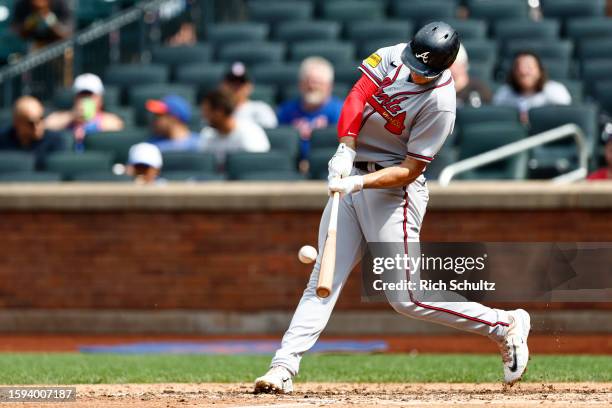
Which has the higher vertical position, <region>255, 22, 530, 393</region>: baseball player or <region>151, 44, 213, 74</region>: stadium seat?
<region>151, 44, 213, 74</region>: stadium seat

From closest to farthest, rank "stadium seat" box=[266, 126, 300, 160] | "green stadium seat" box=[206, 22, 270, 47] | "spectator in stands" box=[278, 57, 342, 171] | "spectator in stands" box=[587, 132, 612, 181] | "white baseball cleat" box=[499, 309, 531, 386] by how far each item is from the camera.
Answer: "white baseball cleat" box=[499, 309, 531, 386] → "spectator in stands" box=[587, 132, 612, 181] → "spectator in stands" box=[278, 57, 342, 171] → "stadium seat" box=[266, 126, 300, 160] → "green stadium seat" box=[206, 22, 270, 47]

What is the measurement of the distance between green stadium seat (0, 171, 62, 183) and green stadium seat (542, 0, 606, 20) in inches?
233

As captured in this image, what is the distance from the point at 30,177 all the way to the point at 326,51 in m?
3.49

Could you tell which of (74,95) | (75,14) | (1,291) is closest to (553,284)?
(1,291)

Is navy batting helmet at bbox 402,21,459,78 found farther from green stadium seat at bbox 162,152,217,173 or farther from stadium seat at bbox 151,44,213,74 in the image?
stadium seat at bbox 151,44,213,74

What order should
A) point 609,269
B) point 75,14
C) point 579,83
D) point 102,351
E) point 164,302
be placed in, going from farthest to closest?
1. point 75,14
2. point 579,83
3. point 164,302
4. point 102,351
5. point 609,269

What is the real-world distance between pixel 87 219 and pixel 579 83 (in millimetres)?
4989

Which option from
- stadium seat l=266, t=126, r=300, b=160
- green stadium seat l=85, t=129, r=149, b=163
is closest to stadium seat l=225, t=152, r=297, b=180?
stadium seat l=266, t=126, r=300, b=160

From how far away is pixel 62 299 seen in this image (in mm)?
11867

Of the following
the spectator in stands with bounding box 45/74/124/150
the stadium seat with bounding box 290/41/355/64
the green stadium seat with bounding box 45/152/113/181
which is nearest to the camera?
the green stadium seat with bounding box 45/152/113/181

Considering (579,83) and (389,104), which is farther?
(579,83)

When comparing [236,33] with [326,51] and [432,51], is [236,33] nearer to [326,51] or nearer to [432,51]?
[326,51]

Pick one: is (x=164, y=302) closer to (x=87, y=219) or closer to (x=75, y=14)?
(x=87, y=219)

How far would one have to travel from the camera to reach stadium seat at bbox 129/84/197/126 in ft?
44.7
